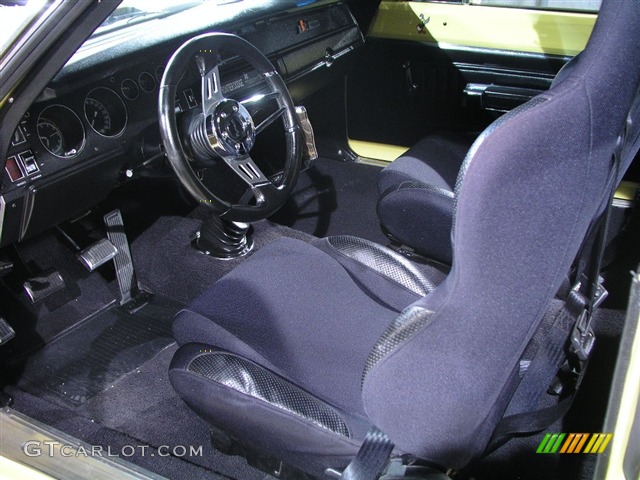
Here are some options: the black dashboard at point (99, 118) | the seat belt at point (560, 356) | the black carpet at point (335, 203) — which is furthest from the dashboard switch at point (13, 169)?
the black carpet at point (335, 203)

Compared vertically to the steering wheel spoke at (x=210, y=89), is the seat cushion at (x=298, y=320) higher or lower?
lower

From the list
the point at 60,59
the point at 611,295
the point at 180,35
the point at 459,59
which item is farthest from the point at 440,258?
the point at 60,59

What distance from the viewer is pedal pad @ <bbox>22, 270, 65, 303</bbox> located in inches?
72.7

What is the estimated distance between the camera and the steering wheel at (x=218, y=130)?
143 centimetres

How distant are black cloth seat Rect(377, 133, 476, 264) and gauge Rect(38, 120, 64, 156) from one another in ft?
3.18

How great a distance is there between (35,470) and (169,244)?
113 cm

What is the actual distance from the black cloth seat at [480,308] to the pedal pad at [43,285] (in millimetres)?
908

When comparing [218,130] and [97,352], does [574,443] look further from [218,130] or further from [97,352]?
[97,352]

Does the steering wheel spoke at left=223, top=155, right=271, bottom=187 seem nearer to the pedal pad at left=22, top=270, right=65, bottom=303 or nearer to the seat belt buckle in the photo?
the pedal pad at left=22, top=270, right=65, bottom=303

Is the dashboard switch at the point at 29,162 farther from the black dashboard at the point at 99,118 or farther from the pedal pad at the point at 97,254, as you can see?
the pedal pad at the point at 97,254

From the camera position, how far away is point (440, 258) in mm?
1918

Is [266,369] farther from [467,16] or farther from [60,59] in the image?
[467,16]

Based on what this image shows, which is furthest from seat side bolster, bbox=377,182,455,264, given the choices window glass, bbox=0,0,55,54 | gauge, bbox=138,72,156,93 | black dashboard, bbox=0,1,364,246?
window glass, bbox=0,0,55,54

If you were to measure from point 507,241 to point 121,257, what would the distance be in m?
1.67
